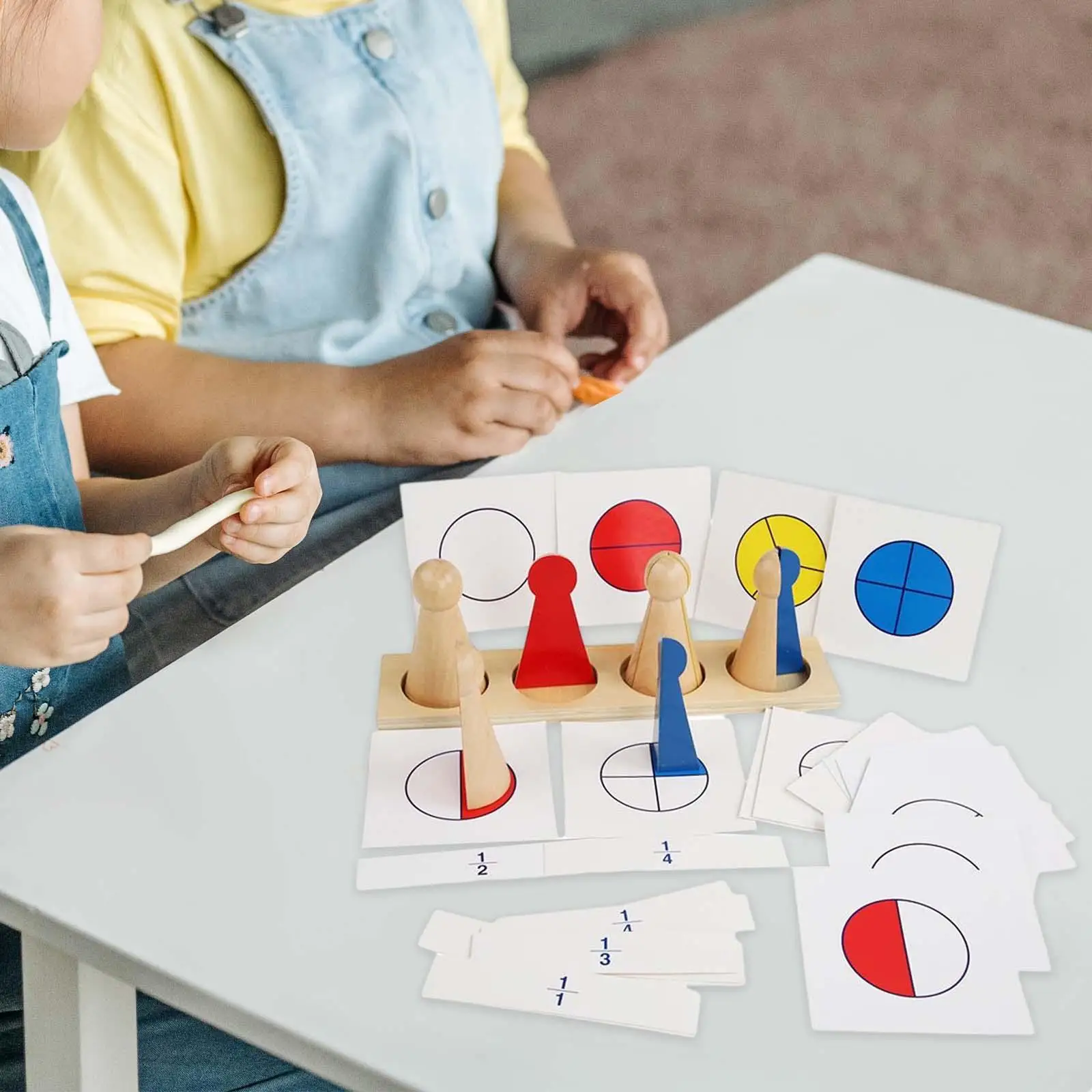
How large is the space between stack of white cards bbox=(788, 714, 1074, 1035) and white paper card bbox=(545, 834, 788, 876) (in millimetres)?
20

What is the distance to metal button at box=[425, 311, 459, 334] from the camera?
1.04 metres

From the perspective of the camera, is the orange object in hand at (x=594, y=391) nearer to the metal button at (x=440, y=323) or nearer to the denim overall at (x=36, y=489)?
the metal button at (x=440, y=323)

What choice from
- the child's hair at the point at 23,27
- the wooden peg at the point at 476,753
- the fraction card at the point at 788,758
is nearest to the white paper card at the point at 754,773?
the fraction card at the point at 788,758

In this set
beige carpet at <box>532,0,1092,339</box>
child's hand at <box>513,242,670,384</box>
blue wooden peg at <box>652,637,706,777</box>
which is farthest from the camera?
beige carpet at <box>532,0,1092,339</box>

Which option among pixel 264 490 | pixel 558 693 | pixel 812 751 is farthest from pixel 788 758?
pixel 264 490

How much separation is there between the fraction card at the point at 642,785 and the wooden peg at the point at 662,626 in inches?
0.8

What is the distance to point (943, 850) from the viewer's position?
0.56 meters

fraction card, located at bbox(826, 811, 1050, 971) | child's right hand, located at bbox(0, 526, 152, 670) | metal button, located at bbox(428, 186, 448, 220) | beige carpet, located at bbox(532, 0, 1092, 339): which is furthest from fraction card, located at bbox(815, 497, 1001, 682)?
beige carpet, located at bbox(532, 0, 1092, 339)

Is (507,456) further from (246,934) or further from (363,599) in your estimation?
(246,934)

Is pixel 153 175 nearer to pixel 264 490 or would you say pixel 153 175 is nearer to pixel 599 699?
pixel 264 490

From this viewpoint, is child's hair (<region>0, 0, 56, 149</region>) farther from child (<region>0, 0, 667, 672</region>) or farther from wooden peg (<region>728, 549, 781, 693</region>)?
wooden peg (<region>728, 549, 781, 693</region>)

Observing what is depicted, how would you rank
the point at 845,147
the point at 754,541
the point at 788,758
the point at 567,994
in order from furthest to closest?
the point at 845,147 < the point at 754,541 < the point at 788,758 < the point at 567,994

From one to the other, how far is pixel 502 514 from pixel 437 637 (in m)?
0.10

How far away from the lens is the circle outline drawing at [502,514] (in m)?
0.70
